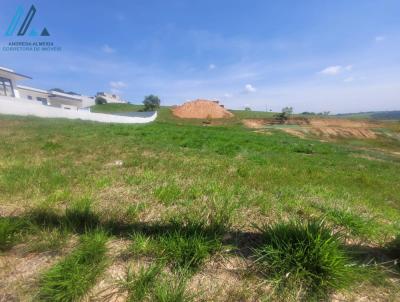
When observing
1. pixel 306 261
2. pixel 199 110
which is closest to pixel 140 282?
pixel 306 261

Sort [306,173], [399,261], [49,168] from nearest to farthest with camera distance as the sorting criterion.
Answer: [399,261]
[49,168]
[306,173]

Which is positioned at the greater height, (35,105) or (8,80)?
(8,80)

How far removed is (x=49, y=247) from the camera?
2158mm

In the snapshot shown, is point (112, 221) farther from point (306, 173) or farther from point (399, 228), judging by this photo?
point (306, 173)

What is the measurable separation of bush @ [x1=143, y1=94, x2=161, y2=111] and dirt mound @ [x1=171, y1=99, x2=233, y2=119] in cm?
461

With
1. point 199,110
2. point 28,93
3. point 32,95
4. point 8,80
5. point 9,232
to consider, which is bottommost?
point 9,232

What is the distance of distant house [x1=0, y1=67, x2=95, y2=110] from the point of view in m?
26.5

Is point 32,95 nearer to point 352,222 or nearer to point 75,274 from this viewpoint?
A: point 75,274

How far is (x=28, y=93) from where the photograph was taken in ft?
134

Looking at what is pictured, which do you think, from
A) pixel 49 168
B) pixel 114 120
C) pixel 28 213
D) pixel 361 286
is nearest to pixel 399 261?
pixel 361 286

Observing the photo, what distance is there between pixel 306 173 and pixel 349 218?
3682mm

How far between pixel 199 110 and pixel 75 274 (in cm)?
5021

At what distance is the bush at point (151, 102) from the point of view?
50.1 metres

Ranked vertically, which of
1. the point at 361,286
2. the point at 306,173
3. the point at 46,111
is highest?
the point at 46,111
